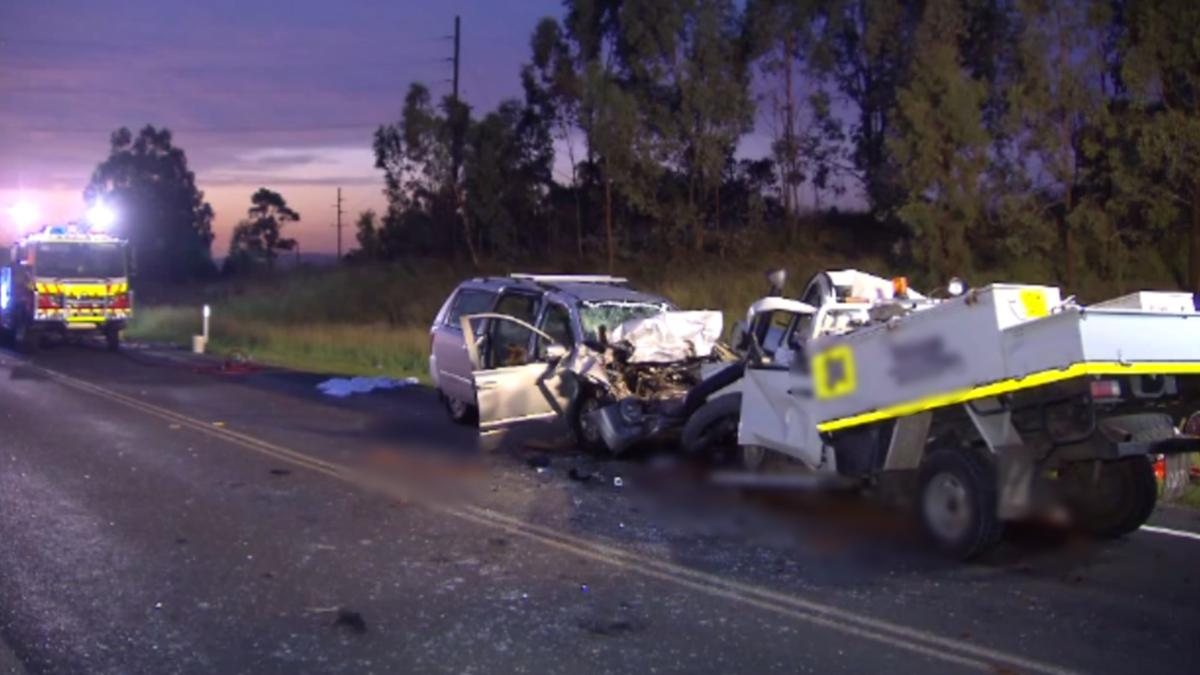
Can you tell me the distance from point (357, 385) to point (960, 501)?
527 inches

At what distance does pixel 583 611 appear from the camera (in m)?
6.96

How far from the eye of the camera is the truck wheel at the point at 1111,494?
339 inches

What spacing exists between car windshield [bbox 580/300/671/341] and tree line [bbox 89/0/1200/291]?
54.8ft

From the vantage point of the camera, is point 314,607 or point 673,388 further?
point 673,388

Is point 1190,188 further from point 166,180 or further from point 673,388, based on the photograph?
point 166,180

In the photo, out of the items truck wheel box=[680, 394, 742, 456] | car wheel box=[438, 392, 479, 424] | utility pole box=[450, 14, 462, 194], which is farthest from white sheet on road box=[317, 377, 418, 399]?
utility pole box=[450, 14, 462, 194]

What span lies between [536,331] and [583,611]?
623 cm

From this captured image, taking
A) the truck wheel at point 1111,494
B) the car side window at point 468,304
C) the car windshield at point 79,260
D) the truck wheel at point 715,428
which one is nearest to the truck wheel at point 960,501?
the truck wheel at point 1111,494

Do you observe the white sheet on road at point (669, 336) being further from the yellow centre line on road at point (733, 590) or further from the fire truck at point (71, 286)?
the fire truck at point (71, 286)

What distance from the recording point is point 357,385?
2009 cm

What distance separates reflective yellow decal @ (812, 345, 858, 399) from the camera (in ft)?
28.6

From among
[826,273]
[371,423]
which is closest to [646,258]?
[371,423]

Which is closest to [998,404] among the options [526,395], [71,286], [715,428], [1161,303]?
[1161,303]

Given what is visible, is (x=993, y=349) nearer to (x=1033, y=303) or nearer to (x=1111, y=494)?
(x=1033, y=303)
